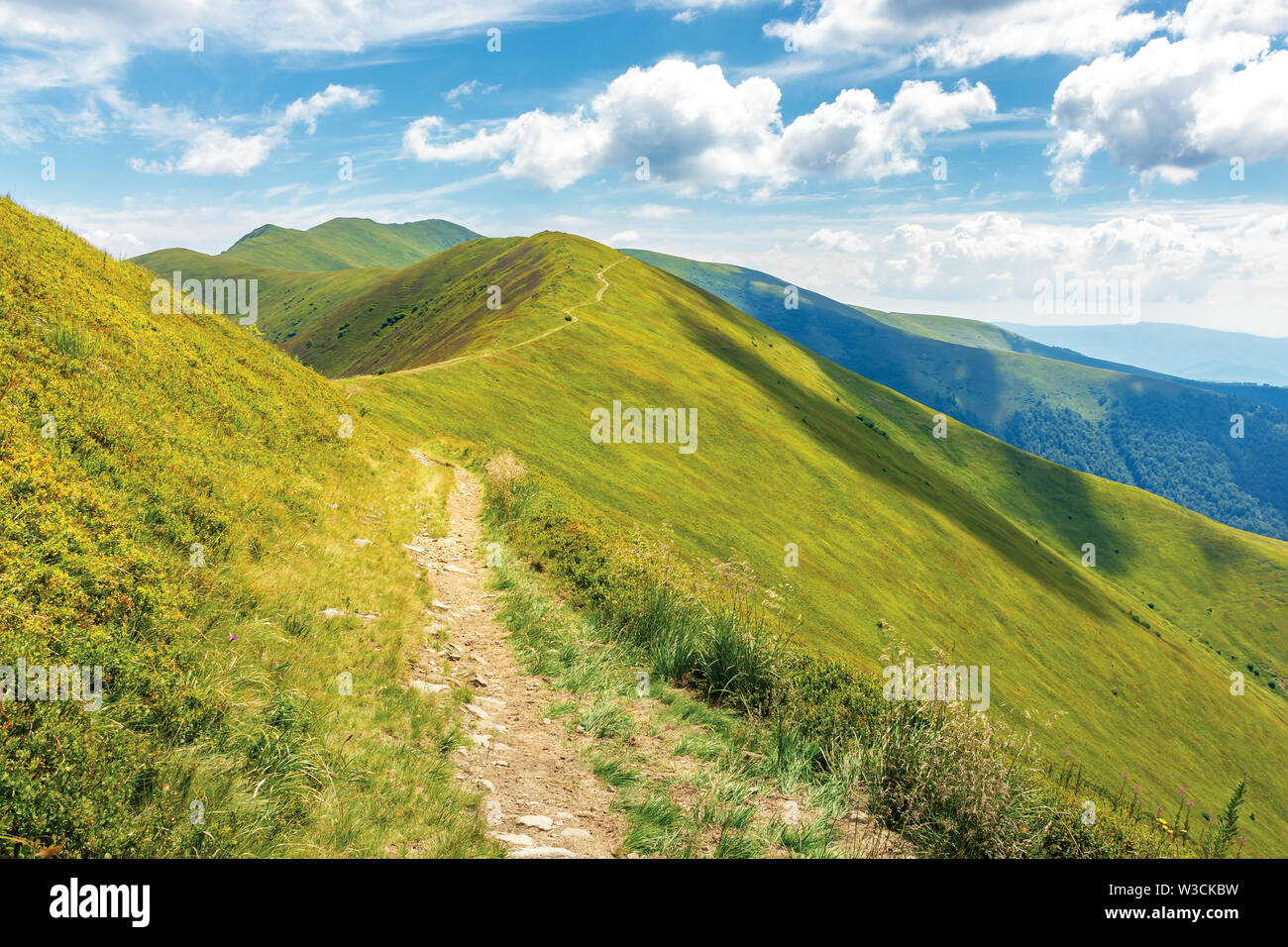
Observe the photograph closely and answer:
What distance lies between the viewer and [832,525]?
6931 cm

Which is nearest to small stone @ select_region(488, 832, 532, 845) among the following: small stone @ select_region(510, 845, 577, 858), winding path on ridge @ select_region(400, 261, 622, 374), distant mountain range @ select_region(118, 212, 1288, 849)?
small stone @ select_region(510, 845, 577, 858)

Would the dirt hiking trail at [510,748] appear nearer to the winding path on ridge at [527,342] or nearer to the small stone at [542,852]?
the small stone at [542,852]

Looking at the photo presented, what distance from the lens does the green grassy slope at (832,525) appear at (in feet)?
154

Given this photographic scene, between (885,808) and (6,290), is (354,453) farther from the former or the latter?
(885,808)

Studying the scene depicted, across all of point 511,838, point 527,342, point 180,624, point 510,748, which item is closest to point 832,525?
point 527,342

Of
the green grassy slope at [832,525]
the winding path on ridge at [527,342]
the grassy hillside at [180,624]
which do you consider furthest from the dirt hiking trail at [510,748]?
the winding path on ridge at [527,342]

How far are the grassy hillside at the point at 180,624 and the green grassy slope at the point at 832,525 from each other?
10.1 meters

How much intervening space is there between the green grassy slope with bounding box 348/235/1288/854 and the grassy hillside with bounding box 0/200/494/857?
1009cm

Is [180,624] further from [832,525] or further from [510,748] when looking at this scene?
[832,525]

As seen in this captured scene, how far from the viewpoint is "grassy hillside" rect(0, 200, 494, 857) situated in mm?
5094

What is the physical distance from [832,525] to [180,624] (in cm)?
6749

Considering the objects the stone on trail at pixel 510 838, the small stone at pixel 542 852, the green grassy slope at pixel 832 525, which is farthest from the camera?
the green grassy slope at pixel 832 525

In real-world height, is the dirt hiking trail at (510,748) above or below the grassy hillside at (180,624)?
below
